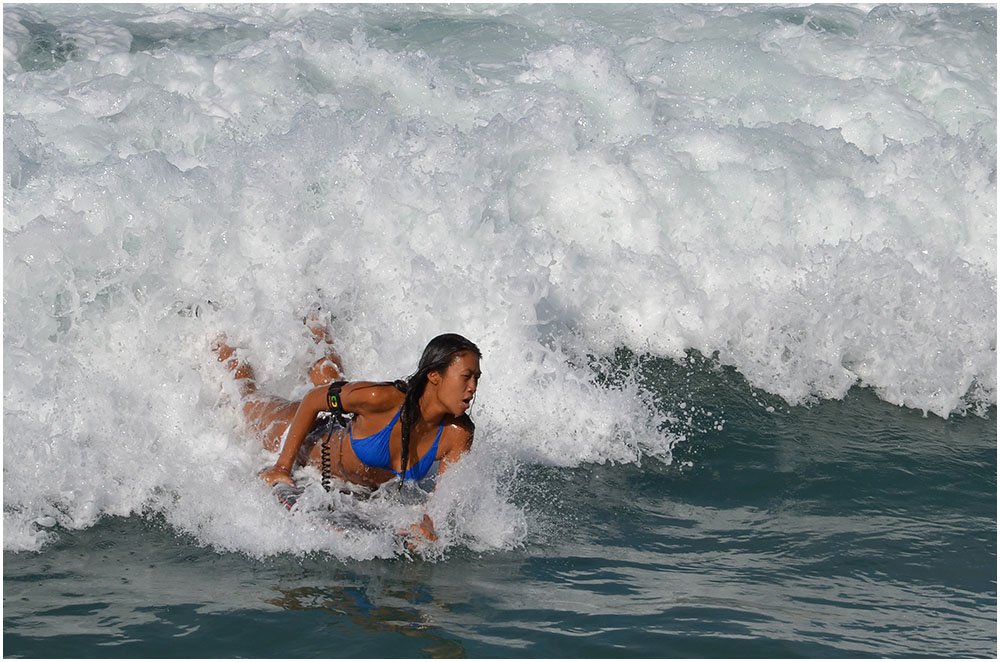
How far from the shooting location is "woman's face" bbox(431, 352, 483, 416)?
16.0 ft

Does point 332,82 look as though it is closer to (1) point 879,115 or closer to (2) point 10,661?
(1) point 879,115

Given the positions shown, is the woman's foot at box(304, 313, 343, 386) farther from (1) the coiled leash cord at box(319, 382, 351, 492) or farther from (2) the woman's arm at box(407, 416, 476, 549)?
(2) the woman's arm at box(407, 416, 476, 549)

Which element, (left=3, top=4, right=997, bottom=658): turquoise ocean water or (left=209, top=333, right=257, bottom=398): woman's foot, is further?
(left=209, top=333, right=257, bottom=398): woman's foot

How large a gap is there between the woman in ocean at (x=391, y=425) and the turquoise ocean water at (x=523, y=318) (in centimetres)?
15

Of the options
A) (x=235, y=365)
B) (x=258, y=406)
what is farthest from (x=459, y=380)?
(x=235, y=365)

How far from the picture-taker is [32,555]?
4719mm

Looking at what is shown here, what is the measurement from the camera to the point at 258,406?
6031 mm

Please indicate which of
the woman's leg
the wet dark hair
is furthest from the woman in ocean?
the woman's leg

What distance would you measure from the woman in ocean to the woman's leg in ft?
1.33

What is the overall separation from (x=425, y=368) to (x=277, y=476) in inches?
32.5

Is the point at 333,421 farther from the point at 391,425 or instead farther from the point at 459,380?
the point at 459,380

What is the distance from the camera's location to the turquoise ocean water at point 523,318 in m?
4.47

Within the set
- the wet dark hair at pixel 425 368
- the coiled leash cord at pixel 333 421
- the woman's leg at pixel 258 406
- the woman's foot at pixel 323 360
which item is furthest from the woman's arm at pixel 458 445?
the woman's foot at pixel 323 360

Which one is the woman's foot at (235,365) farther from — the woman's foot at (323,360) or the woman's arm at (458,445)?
the woman's arm at (458,445)
